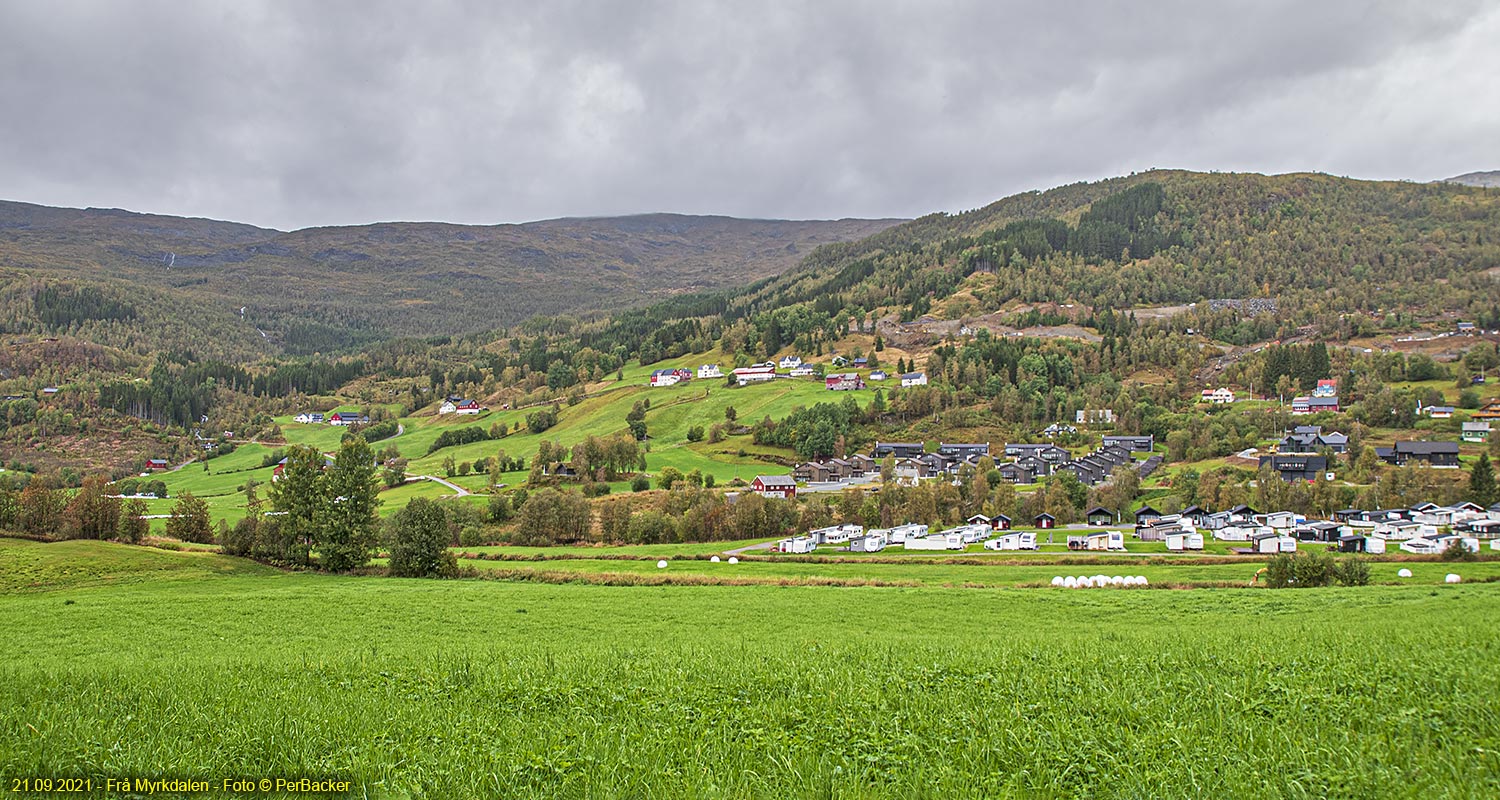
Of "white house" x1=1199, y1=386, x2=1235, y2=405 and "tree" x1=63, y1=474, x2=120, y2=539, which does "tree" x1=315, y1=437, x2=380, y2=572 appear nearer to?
"tree" x1=63, y1=474, x2=120, y2=539

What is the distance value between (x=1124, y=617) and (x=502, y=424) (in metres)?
147

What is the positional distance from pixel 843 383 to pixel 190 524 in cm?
12470

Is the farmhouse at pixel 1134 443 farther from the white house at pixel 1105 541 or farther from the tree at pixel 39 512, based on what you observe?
the tree at pixel 39 512

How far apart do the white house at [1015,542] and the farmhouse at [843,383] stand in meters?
91.6

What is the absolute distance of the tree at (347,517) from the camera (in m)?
52.5

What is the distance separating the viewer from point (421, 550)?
5169 cm

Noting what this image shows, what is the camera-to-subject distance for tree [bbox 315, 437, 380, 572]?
172 ft

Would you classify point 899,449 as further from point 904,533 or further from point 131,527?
point 131,527

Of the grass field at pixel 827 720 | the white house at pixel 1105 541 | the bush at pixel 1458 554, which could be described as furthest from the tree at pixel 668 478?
the grass field at pixel 827 720

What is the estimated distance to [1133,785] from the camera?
5.25 metres

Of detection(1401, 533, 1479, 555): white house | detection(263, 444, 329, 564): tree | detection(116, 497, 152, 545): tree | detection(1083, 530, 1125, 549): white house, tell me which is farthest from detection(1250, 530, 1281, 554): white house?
detection(116, 497, 152, 545): tree

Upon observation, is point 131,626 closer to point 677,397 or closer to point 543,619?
point 543,619

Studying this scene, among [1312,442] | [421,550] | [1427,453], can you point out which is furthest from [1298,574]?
[1312,442]

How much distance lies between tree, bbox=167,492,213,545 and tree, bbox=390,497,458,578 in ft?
79.0
